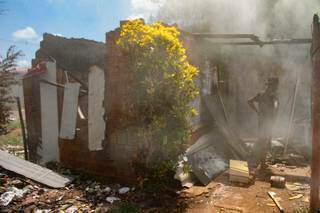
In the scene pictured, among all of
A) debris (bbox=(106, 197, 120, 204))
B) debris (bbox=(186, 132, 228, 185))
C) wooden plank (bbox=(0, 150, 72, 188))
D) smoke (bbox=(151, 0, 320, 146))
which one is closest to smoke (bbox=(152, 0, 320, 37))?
smoke (bbox=(151, 0, 320, 146))

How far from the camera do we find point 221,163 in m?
7.57

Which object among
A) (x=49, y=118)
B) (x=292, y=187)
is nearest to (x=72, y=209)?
(x=49, y=118)

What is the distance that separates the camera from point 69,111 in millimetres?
7332

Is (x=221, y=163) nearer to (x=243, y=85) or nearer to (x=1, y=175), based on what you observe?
(x=1, y=175)

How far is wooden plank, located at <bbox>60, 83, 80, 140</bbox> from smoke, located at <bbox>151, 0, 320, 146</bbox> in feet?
20.0

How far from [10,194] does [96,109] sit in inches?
92.8

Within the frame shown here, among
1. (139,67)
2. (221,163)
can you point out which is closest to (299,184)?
(221,163)

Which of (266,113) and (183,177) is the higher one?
(266,113)

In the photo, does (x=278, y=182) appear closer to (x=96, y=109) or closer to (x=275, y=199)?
(x=275, y=199)

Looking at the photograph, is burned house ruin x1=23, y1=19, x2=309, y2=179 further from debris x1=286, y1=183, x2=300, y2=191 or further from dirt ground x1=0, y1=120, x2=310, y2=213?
debris x1=286, y1=183, x2=300, y2=191

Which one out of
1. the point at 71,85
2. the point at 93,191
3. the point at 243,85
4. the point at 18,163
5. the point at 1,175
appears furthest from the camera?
the point at 243,85

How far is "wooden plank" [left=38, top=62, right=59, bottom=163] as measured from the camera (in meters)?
7.62

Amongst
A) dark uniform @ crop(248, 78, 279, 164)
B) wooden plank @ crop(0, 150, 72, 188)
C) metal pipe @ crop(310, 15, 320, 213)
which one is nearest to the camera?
metal pipe @ crop(310, 15, 320, 213)

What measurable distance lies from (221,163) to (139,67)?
3952mm
